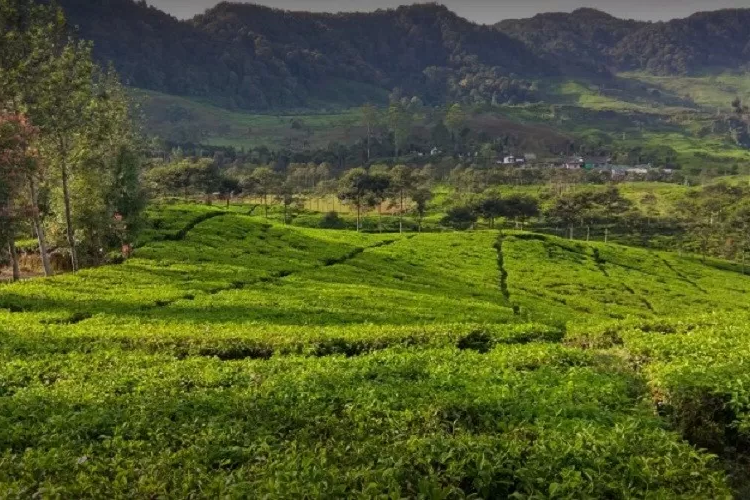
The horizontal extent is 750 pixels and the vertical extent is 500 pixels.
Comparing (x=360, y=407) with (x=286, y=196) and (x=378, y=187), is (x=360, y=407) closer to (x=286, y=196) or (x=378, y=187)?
(x=378, y=187)

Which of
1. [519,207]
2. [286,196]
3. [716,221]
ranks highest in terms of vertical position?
[286,196]

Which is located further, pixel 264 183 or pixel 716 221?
pixel 264 183

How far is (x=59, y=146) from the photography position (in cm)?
5950

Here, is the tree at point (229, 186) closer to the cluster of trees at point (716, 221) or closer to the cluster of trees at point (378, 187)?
the cluster of trees at point (378, 187)

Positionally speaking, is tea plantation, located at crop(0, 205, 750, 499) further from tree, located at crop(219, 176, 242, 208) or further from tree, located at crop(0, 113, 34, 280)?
tree, located at crop(219, 176, 242, 208)

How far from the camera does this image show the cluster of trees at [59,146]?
52.2 meters

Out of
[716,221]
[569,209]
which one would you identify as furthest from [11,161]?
[716,221]

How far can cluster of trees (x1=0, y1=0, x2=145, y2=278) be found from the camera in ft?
171

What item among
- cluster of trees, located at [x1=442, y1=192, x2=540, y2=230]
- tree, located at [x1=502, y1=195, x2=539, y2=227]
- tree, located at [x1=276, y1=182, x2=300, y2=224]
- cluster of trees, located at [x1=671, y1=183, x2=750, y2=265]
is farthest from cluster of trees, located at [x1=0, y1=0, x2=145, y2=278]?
cluster of trees, located at [x1=671, y1=183, x2=750, y2=265]

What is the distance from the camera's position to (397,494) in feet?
33.6

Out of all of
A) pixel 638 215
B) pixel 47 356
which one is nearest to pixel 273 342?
pixel 47 356

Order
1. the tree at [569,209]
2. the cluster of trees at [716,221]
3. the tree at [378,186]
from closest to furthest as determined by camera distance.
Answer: the cluster of trees at [716,221]
the tree at [569,209]
the tree at [378,186]

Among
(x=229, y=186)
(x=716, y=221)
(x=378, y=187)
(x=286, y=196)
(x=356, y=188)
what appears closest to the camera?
(x=716, y=221)

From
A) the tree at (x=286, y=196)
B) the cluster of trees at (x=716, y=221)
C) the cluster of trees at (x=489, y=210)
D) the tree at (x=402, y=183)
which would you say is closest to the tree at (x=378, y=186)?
the tree at (x=402, y=183)
